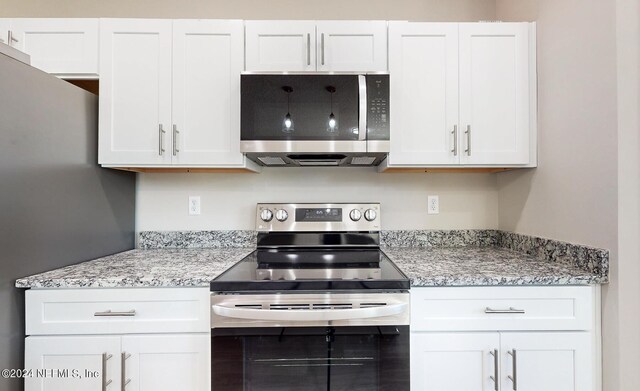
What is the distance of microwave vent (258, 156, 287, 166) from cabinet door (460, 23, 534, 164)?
3.16 ft

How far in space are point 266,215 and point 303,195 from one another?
265 millimetres

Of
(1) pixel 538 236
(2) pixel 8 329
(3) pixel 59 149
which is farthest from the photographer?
(1) pixel 538 236

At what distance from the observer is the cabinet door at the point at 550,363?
4.09ft

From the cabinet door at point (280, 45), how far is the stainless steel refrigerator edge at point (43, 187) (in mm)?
862

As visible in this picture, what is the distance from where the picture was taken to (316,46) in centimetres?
166

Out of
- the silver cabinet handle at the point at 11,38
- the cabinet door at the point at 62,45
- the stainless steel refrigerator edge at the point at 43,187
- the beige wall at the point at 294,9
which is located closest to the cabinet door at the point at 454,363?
the stainless steel refrigerator edge at the point at 43,187

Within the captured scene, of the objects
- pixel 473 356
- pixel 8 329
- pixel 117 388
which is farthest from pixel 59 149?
pixel 473 356

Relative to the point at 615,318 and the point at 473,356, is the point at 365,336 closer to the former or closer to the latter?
the point at 473,356

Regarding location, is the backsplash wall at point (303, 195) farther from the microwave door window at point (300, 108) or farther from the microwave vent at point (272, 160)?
the microwave door window at point (300, 108)

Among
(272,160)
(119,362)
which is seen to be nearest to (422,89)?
(272,160)

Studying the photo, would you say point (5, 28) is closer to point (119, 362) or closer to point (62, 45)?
point (62, 45)

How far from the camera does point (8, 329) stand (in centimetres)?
118

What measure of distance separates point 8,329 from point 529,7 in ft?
8.83

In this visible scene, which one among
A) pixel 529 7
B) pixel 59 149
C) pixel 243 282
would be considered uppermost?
pixel 529 7
